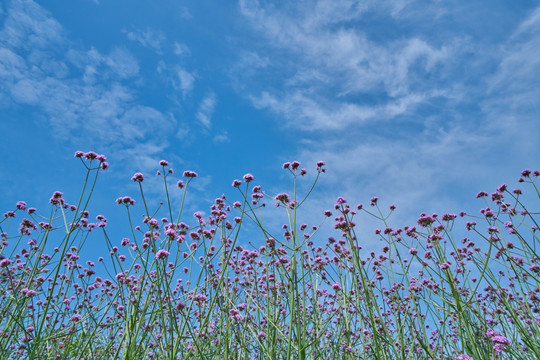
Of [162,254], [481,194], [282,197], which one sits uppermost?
[481,194]

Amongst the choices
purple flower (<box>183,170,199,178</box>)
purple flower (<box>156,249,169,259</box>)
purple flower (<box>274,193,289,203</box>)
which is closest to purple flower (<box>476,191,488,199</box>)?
purple flower (<box>274,193,289,203</box>)

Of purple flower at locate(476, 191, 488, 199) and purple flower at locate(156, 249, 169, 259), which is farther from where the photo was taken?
purple flower at locate(476, 191, 488, 199)

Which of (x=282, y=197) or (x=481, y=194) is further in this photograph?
(x=481, y=194)

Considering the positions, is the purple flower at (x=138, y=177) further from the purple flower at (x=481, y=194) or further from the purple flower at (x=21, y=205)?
the purple flower at (x=481, y=194)

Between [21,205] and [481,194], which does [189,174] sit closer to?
[21,205]

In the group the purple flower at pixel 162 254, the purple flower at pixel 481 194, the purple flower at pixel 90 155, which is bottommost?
the purple flower at pixel 162 254

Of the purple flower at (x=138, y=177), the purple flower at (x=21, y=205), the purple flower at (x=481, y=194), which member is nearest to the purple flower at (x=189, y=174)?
the purple flower at (x=138, y=177)

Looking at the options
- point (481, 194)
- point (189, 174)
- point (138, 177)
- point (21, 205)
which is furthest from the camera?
point (481, 194)

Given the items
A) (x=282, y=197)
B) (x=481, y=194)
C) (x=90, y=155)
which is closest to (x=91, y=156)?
(x=90, y=155)

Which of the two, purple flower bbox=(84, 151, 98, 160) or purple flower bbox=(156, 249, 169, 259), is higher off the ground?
purple flower bbox=(84, 151, 98, 160)

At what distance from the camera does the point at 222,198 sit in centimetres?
450

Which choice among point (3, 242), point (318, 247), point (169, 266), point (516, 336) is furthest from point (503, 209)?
point (3, 242)

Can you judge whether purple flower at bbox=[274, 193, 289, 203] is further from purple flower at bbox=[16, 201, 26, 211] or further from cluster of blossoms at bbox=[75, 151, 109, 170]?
purple flower at bbox=[16, 201, 26, 211]

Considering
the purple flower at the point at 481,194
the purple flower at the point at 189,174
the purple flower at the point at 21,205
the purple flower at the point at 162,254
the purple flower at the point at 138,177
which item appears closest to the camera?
the purple flower at the point at 162,254
